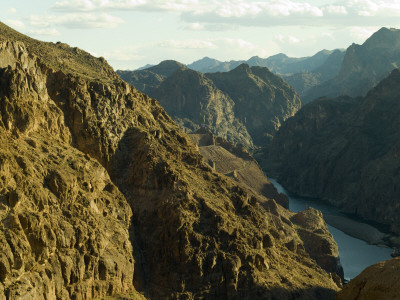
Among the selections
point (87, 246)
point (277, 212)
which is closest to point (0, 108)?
point (87, 246)

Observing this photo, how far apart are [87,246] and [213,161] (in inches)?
4937

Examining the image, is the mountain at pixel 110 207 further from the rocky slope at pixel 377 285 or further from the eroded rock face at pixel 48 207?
the rocky slope at pixel 377 285

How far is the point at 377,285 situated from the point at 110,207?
35.6m

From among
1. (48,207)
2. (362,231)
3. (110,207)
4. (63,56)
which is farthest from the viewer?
(362,231)

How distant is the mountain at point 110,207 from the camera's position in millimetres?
67938

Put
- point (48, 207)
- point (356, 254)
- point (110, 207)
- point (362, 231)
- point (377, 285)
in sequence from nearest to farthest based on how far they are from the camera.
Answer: point (48, 207)
point (377, 285)
point (110, 207)
point (356, 254)
point (362, 231)

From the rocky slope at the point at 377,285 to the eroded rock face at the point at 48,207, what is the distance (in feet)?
95.9

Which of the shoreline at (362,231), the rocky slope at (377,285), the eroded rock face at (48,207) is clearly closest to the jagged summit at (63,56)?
the eroded rock face at (48,207)

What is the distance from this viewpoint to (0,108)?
74.6 m

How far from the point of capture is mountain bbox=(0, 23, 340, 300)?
67.9 metres

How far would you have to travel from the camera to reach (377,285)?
78.0 m

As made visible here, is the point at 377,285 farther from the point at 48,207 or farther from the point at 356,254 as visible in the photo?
the point at 356,254

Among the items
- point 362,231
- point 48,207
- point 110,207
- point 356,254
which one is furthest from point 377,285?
point 362,231

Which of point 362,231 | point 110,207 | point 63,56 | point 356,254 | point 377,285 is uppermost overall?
point 63,56
